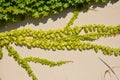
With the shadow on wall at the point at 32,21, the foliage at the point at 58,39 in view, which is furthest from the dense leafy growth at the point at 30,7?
the foliage at the point at 58,39

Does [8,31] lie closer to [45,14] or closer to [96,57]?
[45,14]

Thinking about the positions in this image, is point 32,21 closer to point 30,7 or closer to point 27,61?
point 30,7

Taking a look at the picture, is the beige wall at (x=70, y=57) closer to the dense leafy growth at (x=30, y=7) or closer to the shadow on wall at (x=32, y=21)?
the shadow on wall at (x=32, y=21)

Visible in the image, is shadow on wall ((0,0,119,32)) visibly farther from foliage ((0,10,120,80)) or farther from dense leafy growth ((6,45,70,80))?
dense leafy growth ((6,45,70,80))

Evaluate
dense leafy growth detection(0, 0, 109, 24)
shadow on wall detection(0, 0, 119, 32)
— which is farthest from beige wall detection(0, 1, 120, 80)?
dense leafy growth detection(0, 0, 109, 24)

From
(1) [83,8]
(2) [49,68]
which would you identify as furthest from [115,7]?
(2) [49,68]

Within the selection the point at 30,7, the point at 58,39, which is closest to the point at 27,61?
the point at 58,39
